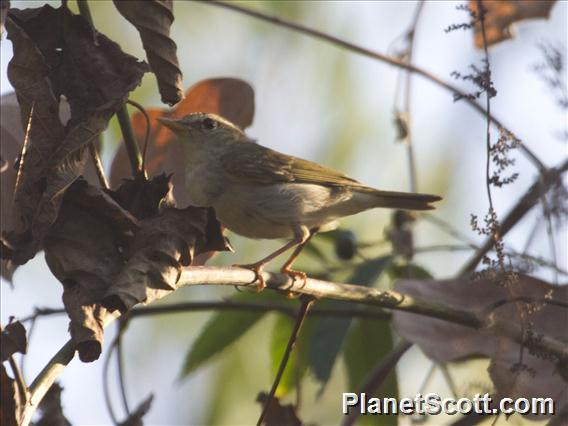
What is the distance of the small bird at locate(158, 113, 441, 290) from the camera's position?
4191 mm

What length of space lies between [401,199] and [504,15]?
3.12ft

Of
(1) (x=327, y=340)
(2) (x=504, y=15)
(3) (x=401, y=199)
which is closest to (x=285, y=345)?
(1) (x=327, y=340)

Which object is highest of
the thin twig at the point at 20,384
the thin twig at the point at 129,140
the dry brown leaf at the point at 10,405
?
the thin twig at the point at 129,140

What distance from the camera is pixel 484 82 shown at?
8.79ft

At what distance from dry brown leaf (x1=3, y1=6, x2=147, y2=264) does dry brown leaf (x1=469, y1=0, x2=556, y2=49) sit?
2.14m

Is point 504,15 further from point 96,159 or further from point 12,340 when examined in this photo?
point 12,340

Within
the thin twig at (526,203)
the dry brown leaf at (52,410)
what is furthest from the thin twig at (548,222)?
the dry brown leaf at (52,410)

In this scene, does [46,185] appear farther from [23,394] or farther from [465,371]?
[465,371]

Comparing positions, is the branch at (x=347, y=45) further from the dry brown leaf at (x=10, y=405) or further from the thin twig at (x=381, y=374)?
the dry brown leaf at (x=10, y=405)

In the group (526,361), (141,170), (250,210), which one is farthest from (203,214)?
(250,210)

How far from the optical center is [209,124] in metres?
4.54

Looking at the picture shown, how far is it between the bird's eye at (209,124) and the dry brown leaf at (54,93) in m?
1.97

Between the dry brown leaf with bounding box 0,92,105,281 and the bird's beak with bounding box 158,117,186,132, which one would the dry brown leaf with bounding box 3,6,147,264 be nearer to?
the dry brown leaf with bounding box 0,92,105,281

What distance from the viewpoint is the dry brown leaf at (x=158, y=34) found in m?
2.42
